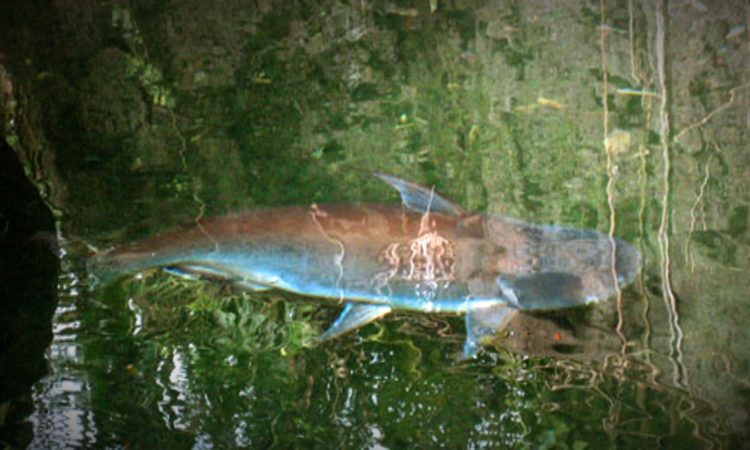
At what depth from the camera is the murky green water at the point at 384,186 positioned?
146 centimetres

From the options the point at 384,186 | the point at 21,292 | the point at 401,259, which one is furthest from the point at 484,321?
the point at 21,292

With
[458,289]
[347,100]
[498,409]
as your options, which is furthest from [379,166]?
[498,409]

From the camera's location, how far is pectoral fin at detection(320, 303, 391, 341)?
159cm

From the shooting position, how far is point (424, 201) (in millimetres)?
1721

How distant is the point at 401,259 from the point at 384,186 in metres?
0.19

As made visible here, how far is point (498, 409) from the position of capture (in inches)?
56.8

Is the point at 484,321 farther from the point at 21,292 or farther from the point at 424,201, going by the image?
the point at 21,292

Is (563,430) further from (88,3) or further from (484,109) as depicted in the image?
(88,3)

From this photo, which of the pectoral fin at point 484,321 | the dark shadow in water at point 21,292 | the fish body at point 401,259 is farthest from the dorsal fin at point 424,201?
the dark shadow in water at point 21,292

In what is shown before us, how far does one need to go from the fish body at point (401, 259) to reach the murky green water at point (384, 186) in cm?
3

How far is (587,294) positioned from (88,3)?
49.7 inches

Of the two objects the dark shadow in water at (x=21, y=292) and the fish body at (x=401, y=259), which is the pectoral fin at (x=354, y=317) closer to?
the fish body at (x=401, y=259)

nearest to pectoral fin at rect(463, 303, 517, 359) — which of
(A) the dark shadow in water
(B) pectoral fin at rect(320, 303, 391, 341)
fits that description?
(B) pectoral fin at rect(320, 303, 391, 341)

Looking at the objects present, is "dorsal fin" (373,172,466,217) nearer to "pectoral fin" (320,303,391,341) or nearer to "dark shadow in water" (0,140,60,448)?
"pectoral fin" (320,303,391,341)
